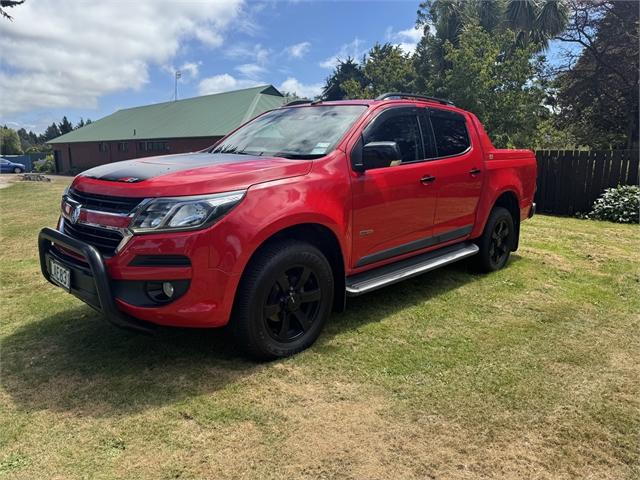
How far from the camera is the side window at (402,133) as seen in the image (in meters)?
4.19

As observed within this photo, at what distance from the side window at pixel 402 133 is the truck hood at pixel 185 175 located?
0.93 m

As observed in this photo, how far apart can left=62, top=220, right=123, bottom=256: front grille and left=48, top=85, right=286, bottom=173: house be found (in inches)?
1072

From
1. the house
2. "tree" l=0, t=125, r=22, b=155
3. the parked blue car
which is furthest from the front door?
"tree" l=0, t=125, r=22, b=155

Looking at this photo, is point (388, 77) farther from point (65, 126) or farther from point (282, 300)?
point (65, 126)

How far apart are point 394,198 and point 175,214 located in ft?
6.42

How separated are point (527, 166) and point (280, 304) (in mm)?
4214

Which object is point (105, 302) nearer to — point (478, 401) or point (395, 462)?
point (395, 462)

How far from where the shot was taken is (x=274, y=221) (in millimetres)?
3184

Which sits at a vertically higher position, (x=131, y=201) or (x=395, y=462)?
(x=131, y=201)

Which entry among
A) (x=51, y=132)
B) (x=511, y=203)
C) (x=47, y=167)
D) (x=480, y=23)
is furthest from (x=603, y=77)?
(x=51, y=132)

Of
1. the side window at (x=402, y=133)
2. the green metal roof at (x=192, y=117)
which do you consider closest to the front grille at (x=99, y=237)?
the side window at (x=402, y=133)

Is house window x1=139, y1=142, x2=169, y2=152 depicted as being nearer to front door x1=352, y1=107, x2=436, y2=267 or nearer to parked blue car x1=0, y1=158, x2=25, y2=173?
parked blue car x1=0, y1=158, x2=25, y2=173

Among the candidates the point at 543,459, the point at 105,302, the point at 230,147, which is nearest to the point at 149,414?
the point at 105,302

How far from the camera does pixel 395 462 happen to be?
2.39 m
